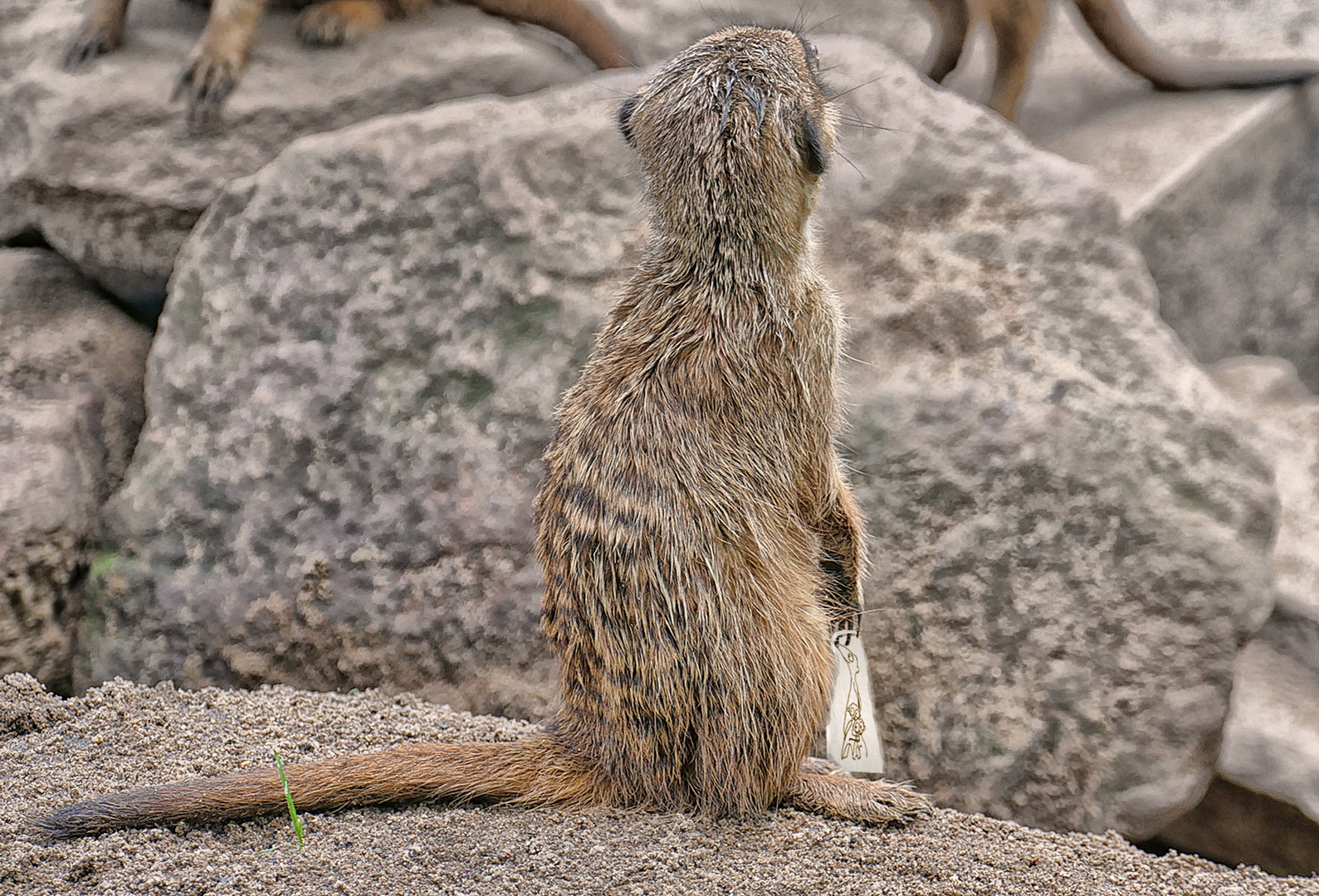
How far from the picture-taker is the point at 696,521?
202 cm

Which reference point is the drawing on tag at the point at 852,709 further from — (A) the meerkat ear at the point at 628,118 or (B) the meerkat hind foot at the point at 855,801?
(A) the meerkat ear at the point at 628,118

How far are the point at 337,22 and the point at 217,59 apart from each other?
0.56m

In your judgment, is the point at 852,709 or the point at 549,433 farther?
the point at 549,433

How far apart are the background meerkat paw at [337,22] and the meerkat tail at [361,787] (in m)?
3.32

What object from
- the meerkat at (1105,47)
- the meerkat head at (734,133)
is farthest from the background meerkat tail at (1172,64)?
the meerkat head at (734,133)

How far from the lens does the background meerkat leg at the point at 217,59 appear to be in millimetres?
4090

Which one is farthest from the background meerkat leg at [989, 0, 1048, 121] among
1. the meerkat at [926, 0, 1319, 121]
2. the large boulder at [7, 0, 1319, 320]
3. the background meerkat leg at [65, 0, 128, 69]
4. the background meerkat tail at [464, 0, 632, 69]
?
the background meerkat leg at [65, 0, 128, 69]

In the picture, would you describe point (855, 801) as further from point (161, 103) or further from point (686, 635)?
point (161, 103)

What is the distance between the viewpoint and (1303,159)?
5.25 metres

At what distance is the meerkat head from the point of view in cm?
202

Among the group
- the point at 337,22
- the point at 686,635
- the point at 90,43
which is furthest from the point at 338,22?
the point at 686,635

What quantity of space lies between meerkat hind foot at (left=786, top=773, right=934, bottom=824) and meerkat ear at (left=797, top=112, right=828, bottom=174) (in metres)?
1.20

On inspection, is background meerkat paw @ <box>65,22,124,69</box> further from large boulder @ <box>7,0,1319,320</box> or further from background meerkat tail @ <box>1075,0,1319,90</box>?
background meerkat tail @ <box>1075,0,1319,90</box>

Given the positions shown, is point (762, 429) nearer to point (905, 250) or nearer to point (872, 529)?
point (872, 529)
